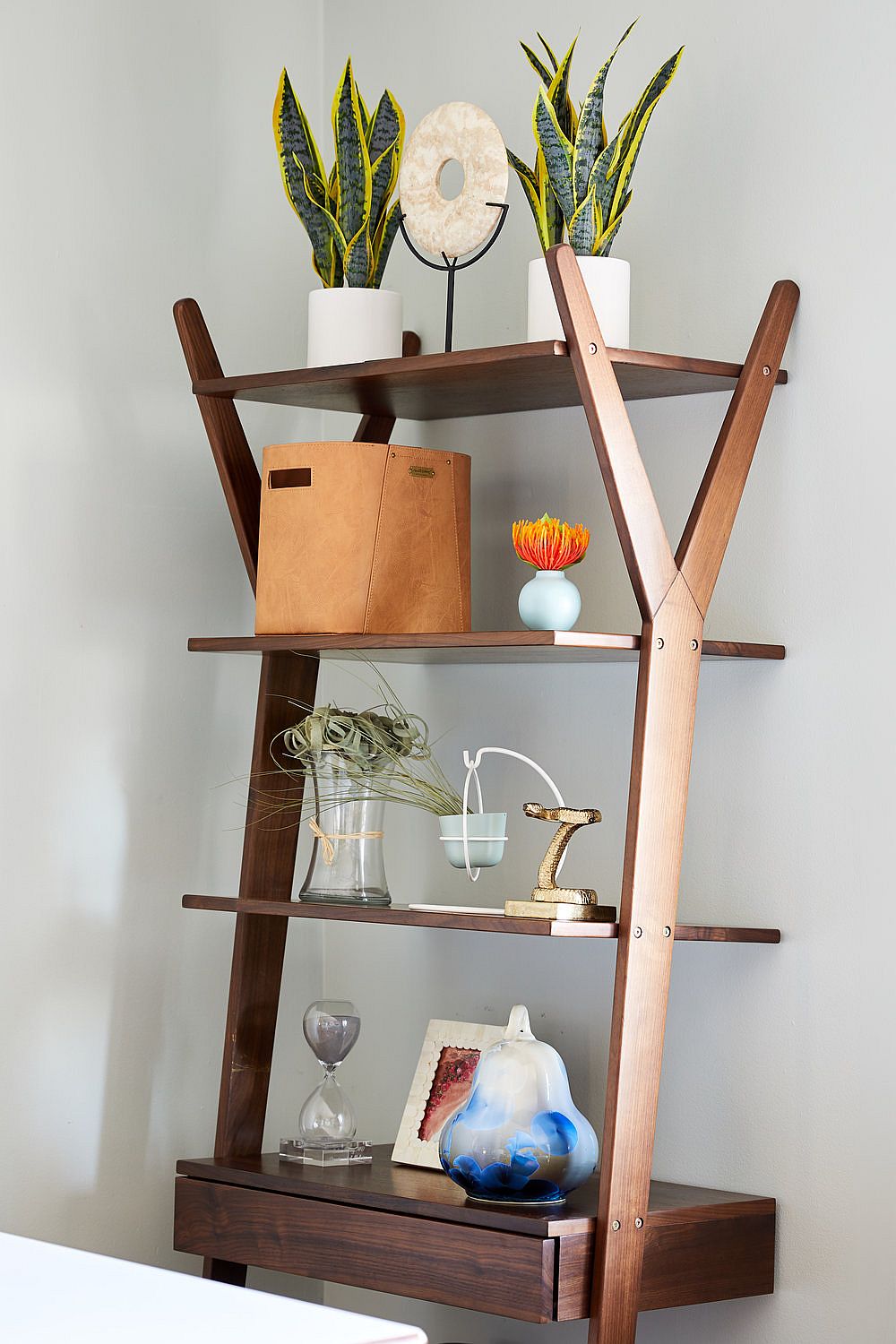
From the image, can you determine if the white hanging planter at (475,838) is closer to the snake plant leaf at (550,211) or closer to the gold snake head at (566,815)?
the gold snake head at (566,815)

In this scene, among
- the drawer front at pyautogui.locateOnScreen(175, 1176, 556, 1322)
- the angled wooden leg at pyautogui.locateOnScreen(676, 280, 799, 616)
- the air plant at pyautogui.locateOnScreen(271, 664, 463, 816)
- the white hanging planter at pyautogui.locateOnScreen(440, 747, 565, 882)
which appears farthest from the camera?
the air plant at pyautogui.locateOnScreen(271, 664, 463, 816)

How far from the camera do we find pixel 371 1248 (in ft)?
6.21

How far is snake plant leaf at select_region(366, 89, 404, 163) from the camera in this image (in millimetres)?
2158

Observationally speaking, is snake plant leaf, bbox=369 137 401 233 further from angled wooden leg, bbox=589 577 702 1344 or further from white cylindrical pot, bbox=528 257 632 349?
angled wooden leg, bbox=589 577 702 1344

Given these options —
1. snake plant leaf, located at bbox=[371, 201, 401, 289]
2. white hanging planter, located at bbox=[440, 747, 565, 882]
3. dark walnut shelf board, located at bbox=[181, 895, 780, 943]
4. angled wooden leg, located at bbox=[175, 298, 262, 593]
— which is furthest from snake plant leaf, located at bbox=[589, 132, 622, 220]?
dark walnut shelf board, located at bbox=[181, 895, 780, 943]

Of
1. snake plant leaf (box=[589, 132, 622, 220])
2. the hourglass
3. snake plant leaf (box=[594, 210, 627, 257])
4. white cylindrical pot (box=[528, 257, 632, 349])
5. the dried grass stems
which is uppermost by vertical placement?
snake plant leaf (box=[589, 132, 622, 220])

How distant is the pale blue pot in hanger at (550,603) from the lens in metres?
1.91

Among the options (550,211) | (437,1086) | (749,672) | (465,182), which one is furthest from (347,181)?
(437,1086)

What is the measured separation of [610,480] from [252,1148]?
42.9 inches

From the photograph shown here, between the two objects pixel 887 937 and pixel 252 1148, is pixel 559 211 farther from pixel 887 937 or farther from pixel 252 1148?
pixel 252 1148

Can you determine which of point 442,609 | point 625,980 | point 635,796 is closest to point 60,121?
point 442,609

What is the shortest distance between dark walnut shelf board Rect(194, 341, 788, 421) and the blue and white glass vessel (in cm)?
83

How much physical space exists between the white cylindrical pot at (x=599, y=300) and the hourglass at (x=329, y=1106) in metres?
0.96

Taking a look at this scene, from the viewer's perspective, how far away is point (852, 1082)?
75.1 inches
